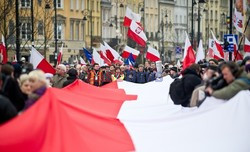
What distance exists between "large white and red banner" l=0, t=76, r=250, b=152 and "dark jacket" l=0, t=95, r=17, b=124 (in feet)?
0.23

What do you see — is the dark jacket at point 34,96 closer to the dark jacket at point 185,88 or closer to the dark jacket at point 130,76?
the dark jacket at point 185,88

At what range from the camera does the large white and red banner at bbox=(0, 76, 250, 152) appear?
11.1m

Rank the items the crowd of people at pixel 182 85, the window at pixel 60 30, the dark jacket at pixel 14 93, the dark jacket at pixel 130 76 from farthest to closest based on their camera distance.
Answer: the window at pixel 60 30
the dark jacket at pixel 130 76
the dark jacket at pixel 14 93
the crowd of people at pixel 182 85

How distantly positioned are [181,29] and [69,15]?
170 feet

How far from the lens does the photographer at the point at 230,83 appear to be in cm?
1366

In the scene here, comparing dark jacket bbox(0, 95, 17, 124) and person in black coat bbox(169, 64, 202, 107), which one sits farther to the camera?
person in black coat bbox(169, 64, 202, 107)

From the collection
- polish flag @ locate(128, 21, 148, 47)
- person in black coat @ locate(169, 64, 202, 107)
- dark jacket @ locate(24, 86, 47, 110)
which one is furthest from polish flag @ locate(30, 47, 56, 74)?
polish flag @ locate(128, 21, 148, 47)

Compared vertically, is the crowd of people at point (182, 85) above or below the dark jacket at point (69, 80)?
above

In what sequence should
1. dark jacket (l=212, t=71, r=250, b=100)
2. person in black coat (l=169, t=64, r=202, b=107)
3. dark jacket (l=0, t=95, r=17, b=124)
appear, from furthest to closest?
1. person in black coat (l=169, t=64, r=202, b=107)
2. dark jacket (l=212, t=71, r=250, b=100)
3. dark jacket (l=0, t=95, r=17, b=124)

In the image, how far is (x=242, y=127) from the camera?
13.4 meters

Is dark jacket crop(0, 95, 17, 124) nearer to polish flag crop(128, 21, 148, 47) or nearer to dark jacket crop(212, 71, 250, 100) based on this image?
dark jacket crop(212, 71, 250, 100)

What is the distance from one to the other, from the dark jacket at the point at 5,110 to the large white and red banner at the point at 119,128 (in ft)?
0.23

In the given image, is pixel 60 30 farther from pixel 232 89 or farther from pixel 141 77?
pixel 232 89

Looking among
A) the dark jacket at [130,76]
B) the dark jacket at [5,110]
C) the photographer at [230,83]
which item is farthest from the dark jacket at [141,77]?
the dark jacket at [5,110]
